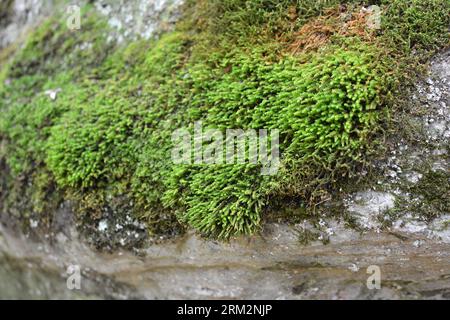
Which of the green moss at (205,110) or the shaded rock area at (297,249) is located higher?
the green moss at (205,110)

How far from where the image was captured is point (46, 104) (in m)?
3.46

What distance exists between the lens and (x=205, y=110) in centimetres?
275

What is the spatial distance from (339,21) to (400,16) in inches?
14.4

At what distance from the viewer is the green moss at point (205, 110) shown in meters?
2.39

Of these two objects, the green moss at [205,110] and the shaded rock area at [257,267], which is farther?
the shaded rock area at [257,267]

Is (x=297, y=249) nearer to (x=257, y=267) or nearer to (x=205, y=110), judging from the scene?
(x=257, y=267)

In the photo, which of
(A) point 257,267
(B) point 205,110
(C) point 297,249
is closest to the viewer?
(C) point 297,249

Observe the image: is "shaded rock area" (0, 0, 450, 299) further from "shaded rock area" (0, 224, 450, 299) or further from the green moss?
the green moss

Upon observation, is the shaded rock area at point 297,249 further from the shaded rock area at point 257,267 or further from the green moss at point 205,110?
the green moss at point 205,110

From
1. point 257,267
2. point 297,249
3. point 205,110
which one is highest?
point 205,110

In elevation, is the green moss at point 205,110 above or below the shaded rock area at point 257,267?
above

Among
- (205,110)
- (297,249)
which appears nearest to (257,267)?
(297,249)

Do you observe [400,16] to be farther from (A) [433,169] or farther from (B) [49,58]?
(B) [49,58]

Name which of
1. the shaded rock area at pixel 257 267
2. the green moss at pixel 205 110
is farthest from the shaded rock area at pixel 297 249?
the green moss at pixel 205 110
